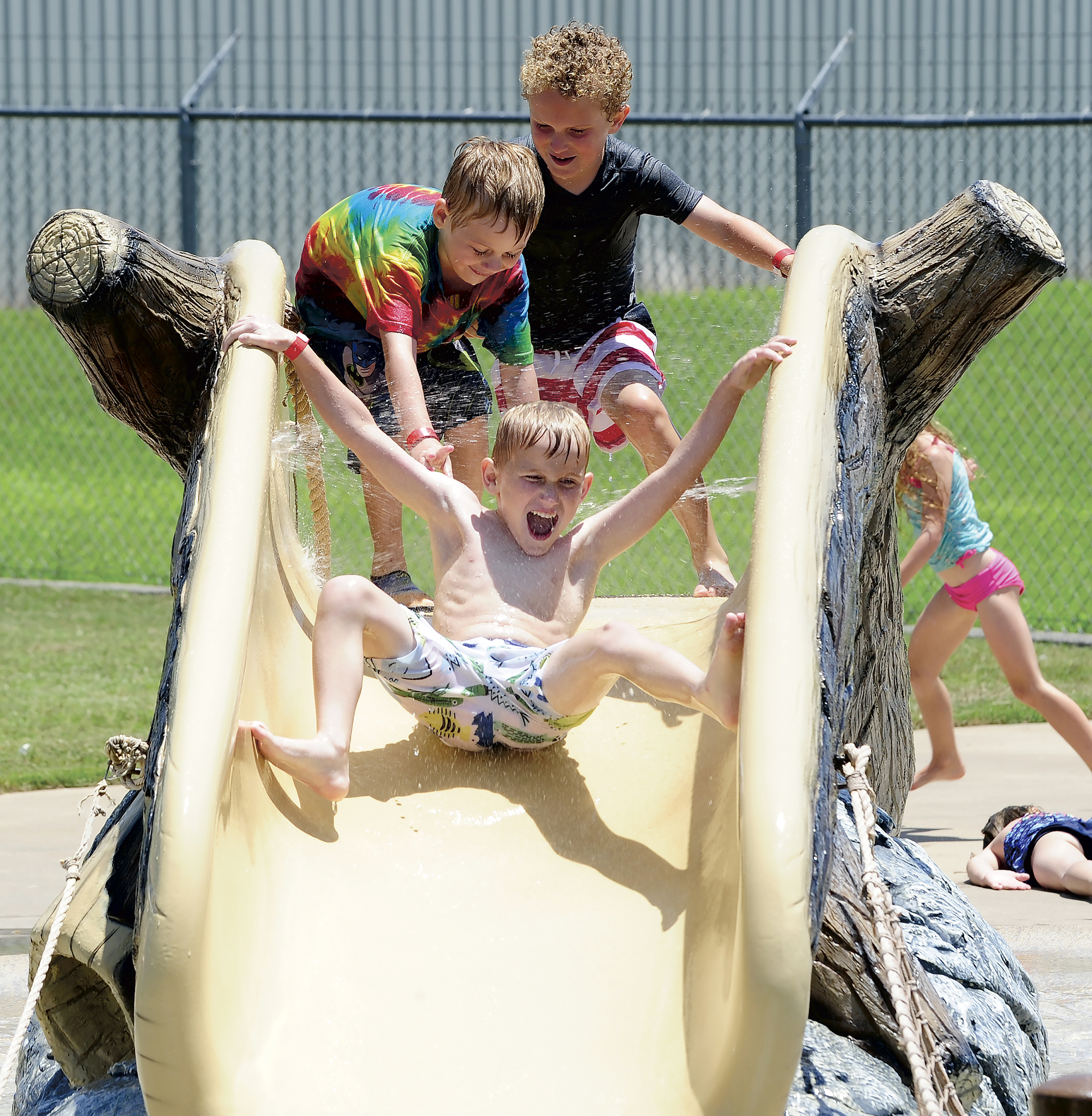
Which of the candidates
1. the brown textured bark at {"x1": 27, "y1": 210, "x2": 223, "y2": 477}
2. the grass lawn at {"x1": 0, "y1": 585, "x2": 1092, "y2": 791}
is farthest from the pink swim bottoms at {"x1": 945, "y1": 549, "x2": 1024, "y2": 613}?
the brown textured bark at {"x1": 27, "y1": 210, "x2": 223, "y2": 477}

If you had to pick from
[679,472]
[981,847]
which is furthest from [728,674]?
[981,847]

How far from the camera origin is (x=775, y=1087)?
2156 millimetres

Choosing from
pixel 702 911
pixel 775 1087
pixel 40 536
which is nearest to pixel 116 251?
pixel 702 911

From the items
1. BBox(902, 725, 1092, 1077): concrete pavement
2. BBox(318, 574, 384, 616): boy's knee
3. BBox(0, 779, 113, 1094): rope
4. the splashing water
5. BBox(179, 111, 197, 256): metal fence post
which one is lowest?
BBox(902, 725, 1092, 1077): concrete pavement

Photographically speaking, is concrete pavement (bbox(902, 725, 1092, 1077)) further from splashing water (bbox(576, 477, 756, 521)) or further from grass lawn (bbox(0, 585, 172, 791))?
grass lawn (bbox(0, 585, 172, 791))

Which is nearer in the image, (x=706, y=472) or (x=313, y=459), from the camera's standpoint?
(x=313, y=459)

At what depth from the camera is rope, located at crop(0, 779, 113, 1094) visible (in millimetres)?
2463

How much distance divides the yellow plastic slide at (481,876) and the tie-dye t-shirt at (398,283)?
519 mm

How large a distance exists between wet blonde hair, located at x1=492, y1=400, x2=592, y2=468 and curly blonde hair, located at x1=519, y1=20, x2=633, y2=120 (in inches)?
43.1

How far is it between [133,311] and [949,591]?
3.30m

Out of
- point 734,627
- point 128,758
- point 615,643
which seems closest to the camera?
Answer: point 734,627

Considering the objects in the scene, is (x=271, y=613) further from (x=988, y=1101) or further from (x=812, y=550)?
(x=988, y=1101)

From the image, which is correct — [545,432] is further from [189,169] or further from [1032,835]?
[189,169]

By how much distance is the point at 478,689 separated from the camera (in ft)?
10.0
